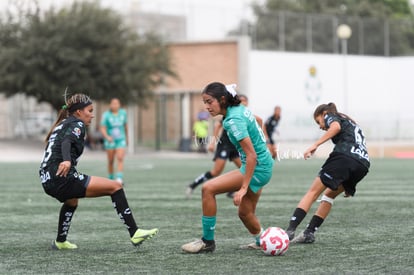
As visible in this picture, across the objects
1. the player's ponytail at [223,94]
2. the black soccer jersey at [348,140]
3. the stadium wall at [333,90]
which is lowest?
the stadium wall at [333,90]

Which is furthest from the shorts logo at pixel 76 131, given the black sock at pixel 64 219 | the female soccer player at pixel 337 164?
the female soccer player at pixel 337 164

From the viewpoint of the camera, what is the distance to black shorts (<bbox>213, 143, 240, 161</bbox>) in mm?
15398

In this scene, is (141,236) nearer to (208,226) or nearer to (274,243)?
(208,226)

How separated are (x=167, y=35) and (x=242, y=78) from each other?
4933 millimetres

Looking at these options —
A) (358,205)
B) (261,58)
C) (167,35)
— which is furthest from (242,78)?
(358,205)

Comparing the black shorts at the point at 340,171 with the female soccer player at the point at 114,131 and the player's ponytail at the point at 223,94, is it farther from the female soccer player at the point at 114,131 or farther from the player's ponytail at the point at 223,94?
the female soccer player at the point at 114,131

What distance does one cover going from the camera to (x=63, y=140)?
9.08 meters

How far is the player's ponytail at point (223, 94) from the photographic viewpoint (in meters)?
8.76

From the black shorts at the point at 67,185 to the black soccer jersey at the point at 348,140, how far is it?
269 cm

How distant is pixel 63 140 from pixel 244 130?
6.12 ft

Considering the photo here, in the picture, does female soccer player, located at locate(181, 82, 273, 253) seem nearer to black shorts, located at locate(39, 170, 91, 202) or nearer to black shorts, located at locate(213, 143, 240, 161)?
black shorts, located at locate(39, 170, 91, 202)

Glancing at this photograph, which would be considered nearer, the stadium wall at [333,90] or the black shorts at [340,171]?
the black shorts at [340,171]

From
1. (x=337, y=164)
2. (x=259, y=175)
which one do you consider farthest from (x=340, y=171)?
(x=259, y=175)

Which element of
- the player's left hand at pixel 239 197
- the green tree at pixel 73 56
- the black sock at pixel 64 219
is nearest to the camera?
the player's left hand at pixel 239 197
